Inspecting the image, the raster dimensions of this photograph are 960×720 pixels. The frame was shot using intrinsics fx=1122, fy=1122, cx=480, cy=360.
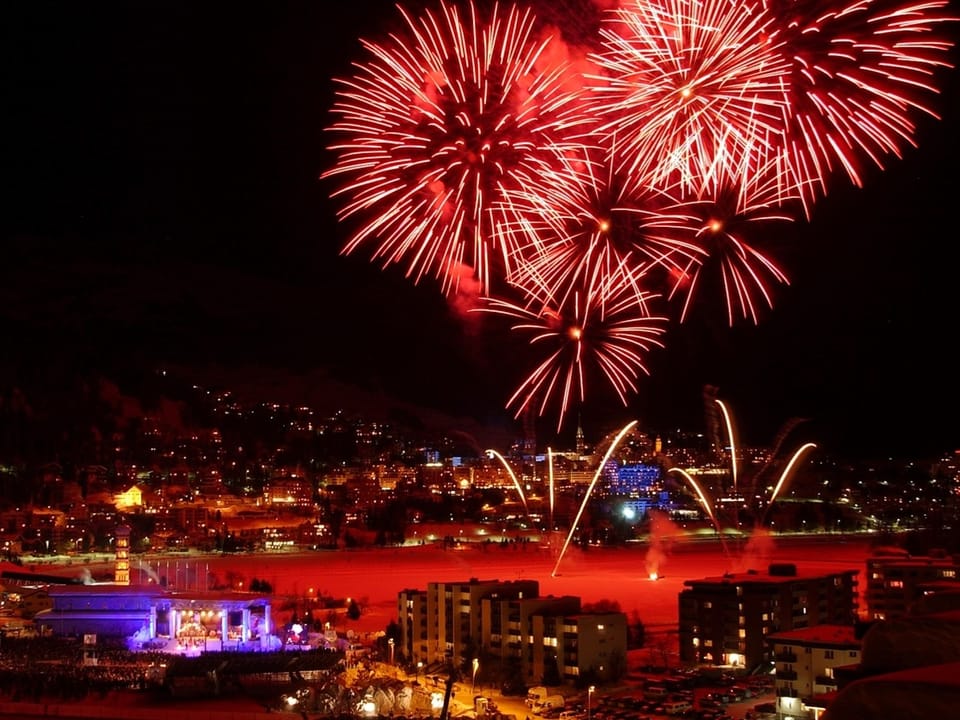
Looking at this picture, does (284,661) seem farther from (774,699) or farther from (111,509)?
(111,509)

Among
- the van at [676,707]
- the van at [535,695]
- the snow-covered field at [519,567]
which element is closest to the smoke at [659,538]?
the snow-covered field at [519,567]

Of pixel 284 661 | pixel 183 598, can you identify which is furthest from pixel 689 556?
pixel 284 661

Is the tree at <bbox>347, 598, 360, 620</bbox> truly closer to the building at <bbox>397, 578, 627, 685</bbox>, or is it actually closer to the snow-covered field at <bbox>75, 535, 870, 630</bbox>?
the snow-covered field at <bbox>75, 535, 870, 630</bbox>

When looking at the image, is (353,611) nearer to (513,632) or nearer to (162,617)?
(162,617)

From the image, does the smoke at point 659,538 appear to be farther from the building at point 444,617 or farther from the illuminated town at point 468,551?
the building at point 444,617

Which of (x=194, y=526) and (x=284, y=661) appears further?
(x=194, y=526)

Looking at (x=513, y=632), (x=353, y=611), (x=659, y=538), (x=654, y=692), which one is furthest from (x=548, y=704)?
(x=659, y=538)
